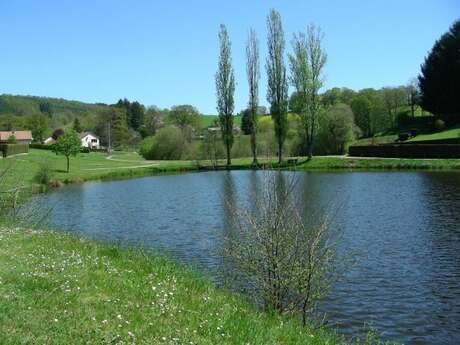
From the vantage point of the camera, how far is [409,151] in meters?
55.3

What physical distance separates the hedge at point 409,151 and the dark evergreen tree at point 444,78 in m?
14.6

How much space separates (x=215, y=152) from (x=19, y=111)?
149475 millimetres

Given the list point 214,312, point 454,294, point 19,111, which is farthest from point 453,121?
point 19,111

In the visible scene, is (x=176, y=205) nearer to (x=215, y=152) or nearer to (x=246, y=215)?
(x=246, y=215)

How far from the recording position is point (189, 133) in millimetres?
88375

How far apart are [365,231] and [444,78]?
5455 cm

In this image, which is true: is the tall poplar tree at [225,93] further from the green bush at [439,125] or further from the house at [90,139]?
the house at [90,139]

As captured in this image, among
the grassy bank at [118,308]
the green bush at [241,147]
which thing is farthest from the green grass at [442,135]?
the grassy bank at [118,308]

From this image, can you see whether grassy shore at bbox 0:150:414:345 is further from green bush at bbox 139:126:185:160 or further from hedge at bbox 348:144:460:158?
green bush at bbox 139:126:185:160

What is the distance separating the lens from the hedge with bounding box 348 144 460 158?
52.1 metres

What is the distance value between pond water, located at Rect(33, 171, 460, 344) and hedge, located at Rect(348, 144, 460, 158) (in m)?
9.33

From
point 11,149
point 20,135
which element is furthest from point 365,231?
point 20,135

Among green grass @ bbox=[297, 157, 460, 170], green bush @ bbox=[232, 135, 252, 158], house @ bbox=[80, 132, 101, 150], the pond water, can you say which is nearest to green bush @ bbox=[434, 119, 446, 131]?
green grass @ bbox=[297, 157, 460, 170]

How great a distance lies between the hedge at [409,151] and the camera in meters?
52.1
